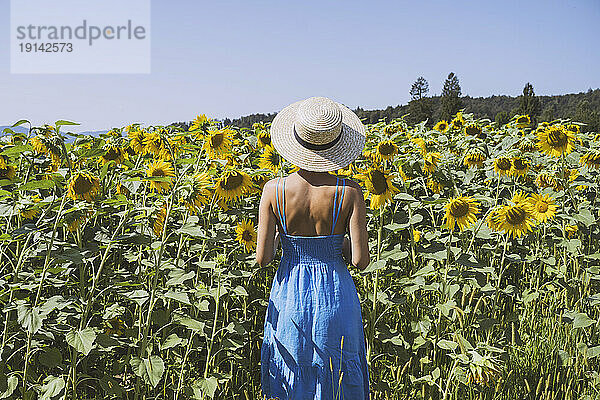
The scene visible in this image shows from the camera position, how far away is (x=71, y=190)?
274cm

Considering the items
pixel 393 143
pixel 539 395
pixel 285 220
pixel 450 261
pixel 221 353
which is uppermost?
pixel 393 143

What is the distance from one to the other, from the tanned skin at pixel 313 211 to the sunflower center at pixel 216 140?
120 centimetres

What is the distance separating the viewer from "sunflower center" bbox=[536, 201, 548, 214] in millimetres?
3524

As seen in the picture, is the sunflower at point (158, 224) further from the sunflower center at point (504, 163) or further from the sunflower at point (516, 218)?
the sunflower center at point (504, 163)

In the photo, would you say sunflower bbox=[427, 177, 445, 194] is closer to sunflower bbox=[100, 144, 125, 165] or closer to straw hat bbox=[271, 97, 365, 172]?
straw hat bbox=[271, 97, 365, 172]

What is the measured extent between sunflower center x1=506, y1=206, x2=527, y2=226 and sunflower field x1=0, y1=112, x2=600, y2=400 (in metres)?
→ 0.01

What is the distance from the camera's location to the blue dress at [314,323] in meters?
2.65

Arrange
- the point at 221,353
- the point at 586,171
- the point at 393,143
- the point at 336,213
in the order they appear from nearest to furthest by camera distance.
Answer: the point at 336,213, the point at 221,353, the point at 393,143, the point at 586,171

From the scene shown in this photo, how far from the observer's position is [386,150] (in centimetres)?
350

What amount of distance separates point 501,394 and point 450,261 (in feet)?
2.57

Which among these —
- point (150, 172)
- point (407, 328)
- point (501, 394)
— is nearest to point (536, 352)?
point (501, 394)

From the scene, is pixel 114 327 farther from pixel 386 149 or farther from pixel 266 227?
pixel 386 149

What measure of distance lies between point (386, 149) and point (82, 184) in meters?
1.76

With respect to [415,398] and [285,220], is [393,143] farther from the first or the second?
[415,398]
